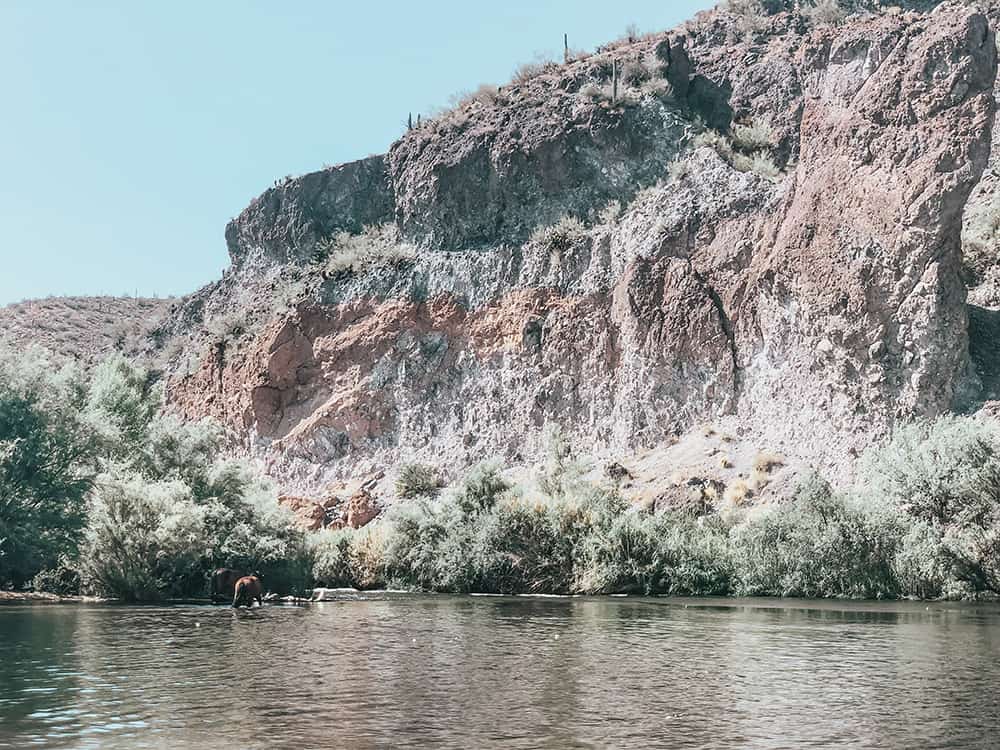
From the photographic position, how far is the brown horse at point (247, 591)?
31.4 meters

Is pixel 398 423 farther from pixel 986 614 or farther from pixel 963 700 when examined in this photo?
pixel 963 700

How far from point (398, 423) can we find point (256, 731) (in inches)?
1946

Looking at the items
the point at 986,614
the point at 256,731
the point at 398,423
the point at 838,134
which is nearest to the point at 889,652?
the point at 986,614

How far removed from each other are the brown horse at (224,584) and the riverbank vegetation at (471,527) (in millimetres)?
1555

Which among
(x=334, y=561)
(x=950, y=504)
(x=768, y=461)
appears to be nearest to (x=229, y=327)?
(x=334, y=561)

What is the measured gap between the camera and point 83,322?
94.5 meters

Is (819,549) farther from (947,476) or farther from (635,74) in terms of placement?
(635,74)

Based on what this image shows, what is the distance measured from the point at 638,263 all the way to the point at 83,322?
58742 mm

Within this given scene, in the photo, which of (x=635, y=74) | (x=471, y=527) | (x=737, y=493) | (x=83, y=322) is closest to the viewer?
(x=471, y=527)

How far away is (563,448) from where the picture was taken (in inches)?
1937

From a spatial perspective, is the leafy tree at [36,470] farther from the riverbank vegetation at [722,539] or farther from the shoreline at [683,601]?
the riverbank vegetation at [722,539]

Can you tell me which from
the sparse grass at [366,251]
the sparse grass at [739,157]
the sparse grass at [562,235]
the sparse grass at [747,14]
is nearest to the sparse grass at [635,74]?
the sparse grass at [739,157]

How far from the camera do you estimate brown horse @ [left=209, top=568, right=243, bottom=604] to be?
33250 mm

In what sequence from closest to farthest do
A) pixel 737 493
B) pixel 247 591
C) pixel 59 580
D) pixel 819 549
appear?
1. pixel 247 591
2. pixel 819 549
3. pixel 59 580
4. pixel 737 493
